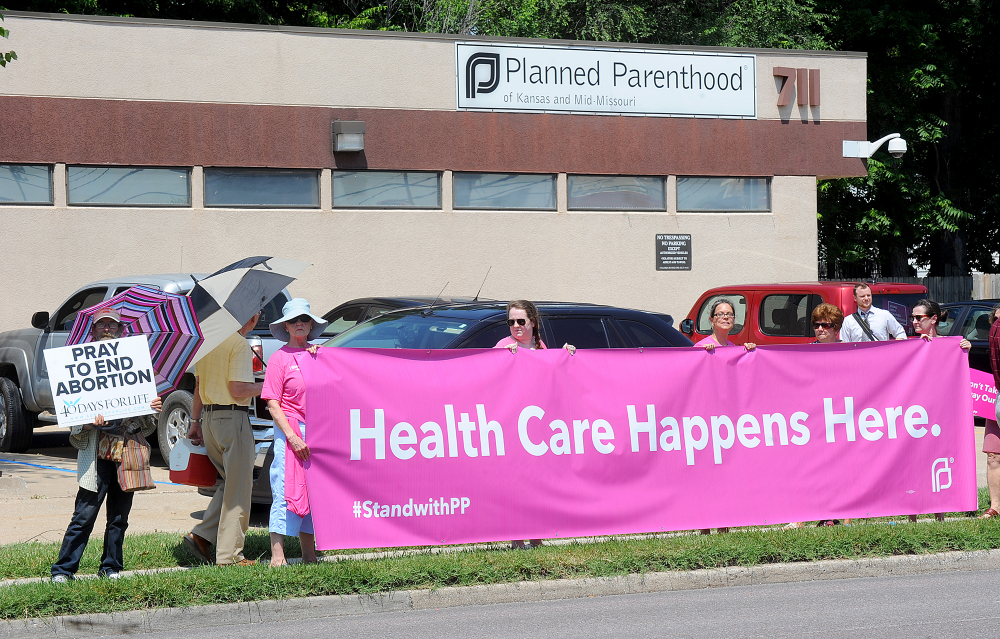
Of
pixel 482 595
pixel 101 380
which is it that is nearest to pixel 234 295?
pixel 101 380

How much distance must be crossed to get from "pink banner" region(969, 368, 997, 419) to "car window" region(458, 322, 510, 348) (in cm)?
413

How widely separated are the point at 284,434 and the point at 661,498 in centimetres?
268

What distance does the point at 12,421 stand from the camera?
43.3 ft

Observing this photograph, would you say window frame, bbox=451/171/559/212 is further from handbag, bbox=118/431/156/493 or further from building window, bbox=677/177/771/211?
handbag, bbox=118/431/156/493

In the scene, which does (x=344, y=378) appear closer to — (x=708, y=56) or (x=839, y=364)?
(x=839, y=364)

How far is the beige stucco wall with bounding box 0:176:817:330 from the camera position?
1706 centimetres

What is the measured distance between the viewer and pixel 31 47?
16875mm

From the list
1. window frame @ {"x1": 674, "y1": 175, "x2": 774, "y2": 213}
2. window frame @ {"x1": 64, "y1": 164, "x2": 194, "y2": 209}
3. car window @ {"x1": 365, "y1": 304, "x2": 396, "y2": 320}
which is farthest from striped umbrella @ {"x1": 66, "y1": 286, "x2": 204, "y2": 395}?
window frame @ {"x1": 674, "y1": 175, "x2": 774, "y2": 213}

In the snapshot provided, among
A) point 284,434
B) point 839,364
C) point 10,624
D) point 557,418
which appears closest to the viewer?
point 10,624

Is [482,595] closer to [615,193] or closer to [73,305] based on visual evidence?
[73,305]

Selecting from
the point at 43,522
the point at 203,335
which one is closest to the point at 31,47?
the point at 43,522

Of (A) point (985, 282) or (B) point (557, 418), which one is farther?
(A) point (985, 282)

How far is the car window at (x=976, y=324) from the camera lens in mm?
16453

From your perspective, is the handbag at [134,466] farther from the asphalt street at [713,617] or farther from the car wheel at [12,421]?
the car wheel at [12,421]
